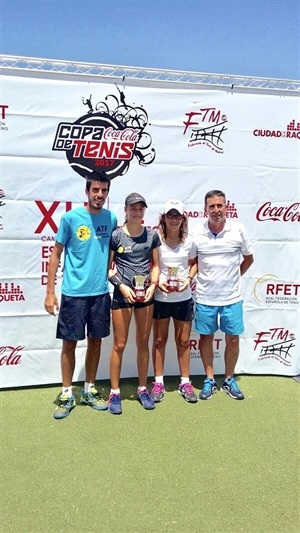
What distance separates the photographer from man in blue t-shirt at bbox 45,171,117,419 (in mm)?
2938

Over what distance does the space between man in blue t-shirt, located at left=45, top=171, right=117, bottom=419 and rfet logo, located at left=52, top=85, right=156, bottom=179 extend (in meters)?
0.46

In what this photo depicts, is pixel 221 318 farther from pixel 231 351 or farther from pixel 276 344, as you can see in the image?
pixel 276 344

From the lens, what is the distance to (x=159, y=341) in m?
3.37

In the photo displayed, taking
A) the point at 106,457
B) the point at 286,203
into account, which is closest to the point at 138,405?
the point at 106,457

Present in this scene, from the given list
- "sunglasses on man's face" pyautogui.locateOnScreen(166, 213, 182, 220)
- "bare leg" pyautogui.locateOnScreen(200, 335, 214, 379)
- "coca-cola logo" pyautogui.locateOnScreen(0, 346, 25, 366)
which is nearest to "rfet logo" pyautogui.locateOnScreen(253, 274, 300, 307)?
"bare leg" pyautogui.locateOnScreen(200, 335, 214, 379)

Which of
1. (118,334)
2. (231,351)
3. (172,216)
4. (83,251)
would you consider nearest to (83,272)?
(83,251)

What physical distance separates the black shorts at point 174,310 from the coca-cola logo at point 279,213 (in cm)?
106

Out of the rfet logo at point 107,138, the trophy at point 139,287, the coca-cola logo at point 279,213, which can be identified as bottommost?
the trophy at point 139,287

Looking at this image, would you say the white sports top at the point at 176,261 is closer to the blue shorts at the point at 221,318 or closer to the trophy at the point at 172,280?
the trophy at the point at 172,280

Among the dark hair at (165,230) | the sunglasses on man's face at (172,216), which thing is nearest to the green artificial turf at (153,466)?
the dark hair at (165,230)

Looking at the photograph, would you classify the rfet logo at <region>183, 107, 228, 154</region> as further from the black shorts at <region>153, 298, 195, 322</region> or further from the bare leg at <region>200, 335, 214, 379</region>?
the bare leg at <region>200, 335, 214, 379</region>

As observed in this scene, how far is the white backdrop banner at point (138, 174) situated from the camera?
3.31 meters

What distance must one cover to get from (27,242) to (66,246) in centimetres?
59

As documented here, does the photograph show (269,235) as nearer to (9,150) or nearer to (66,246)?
(66,246)
